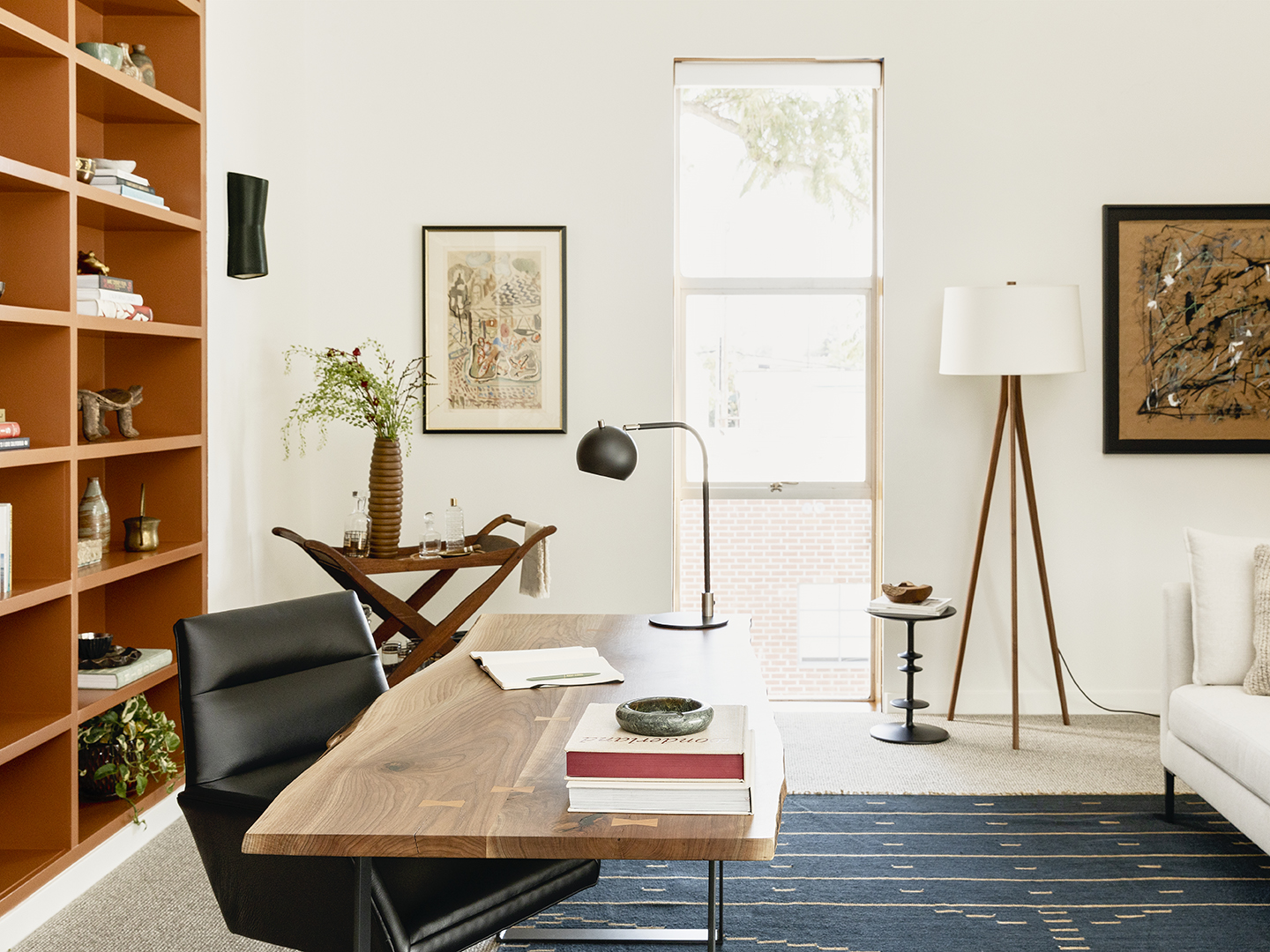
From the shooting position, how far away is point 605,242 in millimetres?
4684

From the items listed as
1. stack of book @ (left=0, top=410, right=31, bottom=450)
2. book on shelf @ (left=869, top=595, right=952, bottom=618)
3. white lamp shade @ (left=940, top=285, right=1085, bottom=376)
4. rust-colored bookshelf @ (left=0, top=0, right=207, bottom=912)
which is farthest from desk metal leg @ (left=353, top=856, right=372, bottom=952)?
white lamp shade @ (left=940, top=285, right=1085, bottom=376)

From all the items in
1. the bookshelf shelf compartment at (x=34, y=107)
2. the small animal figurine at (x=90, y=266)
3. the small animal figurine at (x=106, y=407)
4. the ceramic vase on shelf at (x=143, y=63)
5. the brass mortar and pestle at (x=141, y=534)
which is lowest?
the brass mortar and pestle at (x=141, y=534)

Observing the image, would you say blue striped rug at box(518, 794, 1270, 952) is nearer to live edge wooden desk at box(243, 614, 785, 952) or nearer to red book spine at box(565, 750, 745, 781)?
live edge wooden desk at box(243, 614, 785, 952)

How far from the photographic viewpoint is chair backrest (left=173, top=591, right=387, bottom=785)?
2.02 m

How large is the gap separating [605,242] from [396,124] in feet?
3.51

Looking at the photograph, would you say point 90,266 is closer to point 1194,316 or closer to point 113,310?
point 113,310

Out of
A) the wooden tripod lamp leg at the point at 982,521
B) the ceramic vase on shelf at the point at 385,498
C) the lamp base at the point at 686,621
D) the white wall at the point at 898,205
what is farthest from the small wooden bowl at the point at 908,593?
the ceramic vase on shelf at the point at 385,498

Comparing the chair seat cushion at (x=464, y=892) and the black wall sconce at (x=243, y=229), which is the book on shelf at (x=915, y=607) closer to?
the chair seat cushion at (x=464, y=892)

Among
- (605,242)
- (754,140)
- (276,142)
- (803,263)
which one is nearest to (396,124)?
(276,142)

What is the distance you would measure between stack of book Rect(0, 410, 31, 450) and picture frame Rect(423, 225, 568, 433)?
209cm

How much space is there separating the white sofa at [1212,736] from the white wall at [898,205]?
133 cm

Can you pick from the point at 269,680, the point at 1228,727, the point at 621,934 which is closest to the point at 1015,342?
the point at 1228,727

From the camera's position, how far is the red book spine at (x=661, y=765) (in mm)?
1478

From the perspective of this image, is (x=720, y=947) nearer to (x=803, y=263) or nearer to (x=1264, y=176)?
(x=803, y=263)
